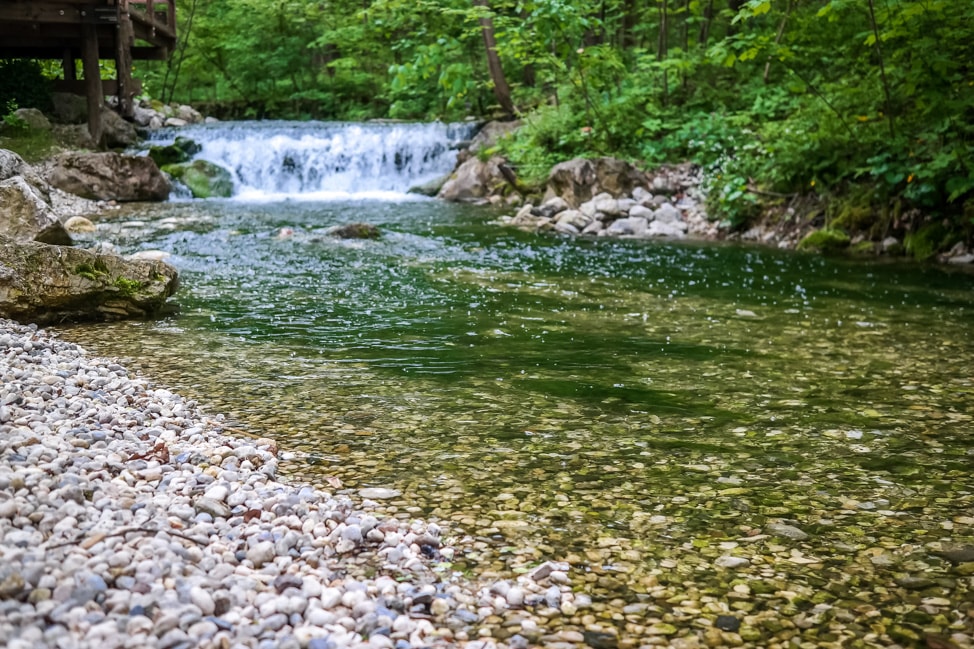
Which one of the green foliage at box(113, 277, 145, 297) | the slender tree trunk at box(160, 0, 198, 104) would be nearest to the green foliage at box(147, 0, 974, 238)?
the green foliage at box(113, 277, 145, 297)

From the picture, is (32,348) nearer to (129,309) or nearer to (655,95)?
(129,309)

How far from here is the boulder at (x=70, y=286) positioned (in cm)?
643

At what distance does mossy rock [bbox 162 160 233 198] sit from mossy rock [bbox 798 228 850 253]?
1212 cm

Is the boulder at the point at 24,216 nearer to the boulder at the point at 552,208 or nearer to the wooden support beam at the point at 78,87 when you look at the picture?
the boulder at the point at 552,208

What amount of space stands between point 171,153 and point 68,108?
381 centimetres

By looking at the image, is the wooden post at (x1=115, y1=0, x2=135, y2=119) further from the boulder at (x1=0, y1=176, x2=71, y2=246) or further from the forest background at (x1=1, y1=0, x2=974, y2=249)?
the boulder at (x1=0, y1=176, x2=71, y2=246)

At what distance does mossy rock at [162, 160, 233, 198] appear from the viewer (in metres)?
17.3

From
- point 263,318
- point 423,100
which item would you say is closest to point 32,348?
point 263,318

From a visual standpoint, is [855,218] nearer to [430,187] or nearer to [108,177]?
[430,187]

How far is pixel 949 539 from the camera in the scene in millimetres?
3154

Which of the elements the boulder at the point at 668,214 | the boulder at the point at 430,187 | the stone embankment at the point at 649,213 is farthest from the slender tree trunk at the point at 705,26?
the boulder at the point at 430,187

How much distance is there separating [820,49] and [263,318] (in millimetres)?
9207

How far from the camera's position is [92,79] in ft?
60.2

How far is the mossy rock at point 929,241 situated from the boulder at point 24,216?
10170 millimetres
